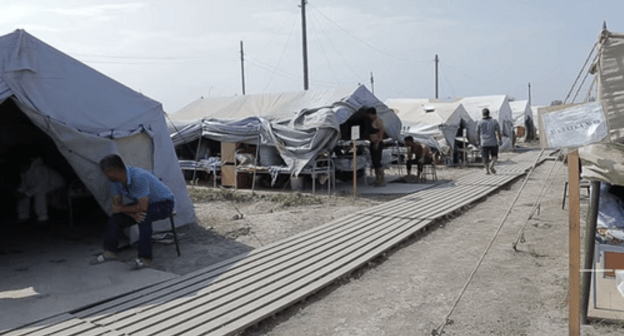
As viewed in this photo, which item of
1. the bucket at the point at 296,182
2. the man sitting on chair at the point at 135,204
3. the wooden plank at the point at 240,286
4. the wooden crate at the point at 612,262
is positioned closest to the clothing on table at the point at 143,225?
the man sitting on chair at the point at 135,204

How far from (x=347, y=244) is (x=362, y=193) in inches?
202

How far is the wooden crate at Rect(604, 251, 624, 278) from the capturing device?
377 cm

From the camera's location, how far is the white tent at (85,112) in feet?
18.4

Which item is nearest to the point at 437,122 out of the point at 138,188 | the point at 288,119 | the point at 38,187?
the point at 288,119

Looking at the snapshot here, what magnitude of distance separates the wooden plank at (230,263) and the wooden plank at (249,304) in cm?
75

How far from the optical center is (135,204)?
537cm

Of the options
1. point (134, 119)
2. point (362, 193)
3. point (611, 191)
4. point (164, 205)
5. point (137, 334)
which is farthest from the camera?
point (362, 193)

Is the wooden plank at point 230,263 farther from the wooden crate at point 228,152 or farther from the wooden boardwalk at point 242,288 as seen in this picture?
the wooden crate at point 228,152

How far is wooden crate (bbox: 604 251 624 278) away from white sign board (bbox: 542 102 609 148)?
1.12m

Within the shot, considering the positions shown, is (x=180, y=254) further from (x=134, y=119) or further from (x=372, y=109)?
(x=372, y=109)

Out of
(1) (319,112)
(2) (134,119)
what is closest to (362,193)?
(1) (319,112)

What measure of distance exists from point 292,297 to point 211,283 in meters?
0.90

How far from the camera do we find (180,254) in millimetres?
5969

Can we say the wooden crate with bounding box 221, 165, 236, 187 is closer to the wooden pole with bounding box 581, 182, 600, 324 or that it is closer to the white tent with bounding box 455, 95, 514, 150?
the wooden pole with bounding box 581, 182, 600, 324
